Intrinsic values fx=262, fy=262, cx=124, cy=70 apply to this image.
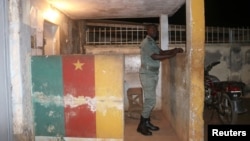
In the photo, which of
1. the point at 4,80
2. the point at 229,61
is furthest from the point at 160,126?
the point at 229,61

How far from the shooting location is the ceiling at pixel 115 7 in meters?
5.69

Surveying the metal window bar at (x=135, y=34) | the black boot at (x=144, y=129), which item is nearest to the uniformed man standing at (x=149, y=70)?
the black boot at (x=144, y=129)

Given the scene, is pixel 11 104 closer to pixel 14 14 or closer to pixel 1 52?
pixel 1 52

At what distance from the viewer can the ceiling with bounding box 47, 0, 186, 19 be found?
18.7ft

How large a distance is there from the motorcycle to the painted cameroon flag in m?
2.23

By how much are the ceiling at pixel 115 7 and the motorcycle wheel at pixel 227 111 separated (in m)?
2.28

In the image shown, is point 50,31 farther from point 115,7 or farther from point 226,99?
point 226,99

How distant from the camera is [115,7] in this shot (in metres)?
6.33

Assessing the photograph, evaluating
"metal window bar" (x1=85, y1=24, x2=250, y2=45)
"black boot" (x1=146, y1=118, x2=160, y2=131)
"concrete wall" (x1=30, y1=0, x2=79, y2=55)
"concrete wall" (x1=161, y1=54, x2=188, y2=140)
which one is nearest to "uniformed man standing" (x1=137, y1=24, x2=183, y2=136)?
"black boot" (x1=146, y1=118, x2=160, y2=131)

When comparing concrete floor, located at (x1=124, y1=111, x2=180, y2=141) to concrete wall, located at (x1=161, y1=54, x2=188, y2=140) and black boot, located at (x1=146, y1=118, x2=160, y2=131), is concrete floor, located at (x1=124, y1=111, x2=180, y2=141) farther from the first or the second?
concrete wall, located at (x1=161, y1=54, x2=188, y2=140)

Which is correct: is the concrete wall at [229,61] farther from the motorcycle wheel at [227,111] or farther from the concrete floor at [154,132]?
the motorcycle wheel at [227,111]

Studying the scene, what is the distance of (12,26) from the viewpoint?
379 cm

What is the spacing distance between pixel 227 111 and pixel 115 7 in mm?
3440

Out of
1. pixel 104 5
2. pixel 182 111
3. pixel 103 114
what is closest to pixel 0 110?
pixel 103 114
